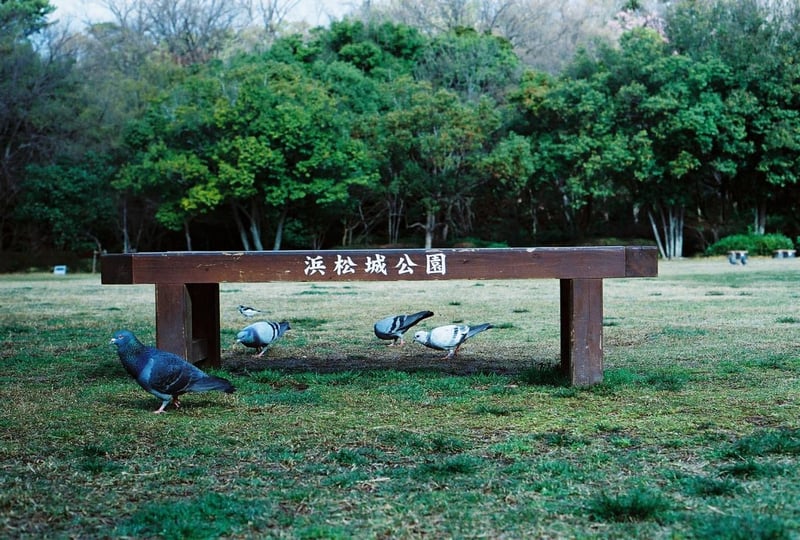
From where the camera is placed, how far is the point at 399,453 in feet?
12.9

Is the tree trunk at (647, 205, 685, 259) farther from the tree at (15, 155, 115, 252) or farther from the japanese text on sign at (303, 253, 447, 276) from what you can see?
the japanese text on sign at (303, 253, 447, 276)

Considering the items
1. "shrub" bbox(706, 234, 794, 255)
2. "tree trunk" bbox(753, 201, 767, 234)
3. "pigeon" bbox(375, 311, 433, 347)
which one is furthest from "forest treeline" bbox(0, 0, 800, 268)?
"pigeon" bbox(375, 311, 433, 347)

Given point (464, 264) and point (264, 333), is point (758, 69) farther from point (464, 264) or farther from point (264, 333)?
point (464, 264)

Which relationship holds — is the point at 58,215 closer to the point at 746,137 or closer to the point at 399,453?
the point at 746,137

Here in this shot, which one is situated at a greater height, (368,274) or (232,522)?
(368,274)

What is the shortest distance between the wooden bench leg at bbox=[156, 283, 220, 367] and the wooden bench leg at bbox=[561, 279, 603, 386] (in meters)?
2.40

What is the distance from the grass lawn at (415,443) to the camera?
303cm

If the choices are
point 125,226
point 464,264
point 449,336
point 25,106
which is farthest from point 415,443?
point 25,106

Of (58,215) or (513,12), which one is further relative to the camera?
(513,12)

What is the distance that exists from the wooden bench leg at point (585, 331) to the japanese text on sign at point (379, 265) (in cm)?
80

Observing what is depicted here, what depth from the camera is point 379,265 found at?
17.9ft

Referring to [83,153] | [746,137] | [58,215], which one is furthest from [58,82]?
[746,137]

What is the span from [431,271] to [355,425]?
49.2 inches

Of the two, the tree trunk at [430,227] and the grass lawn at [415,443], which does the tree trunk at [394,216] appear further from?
the grass lawn at [415,443]
